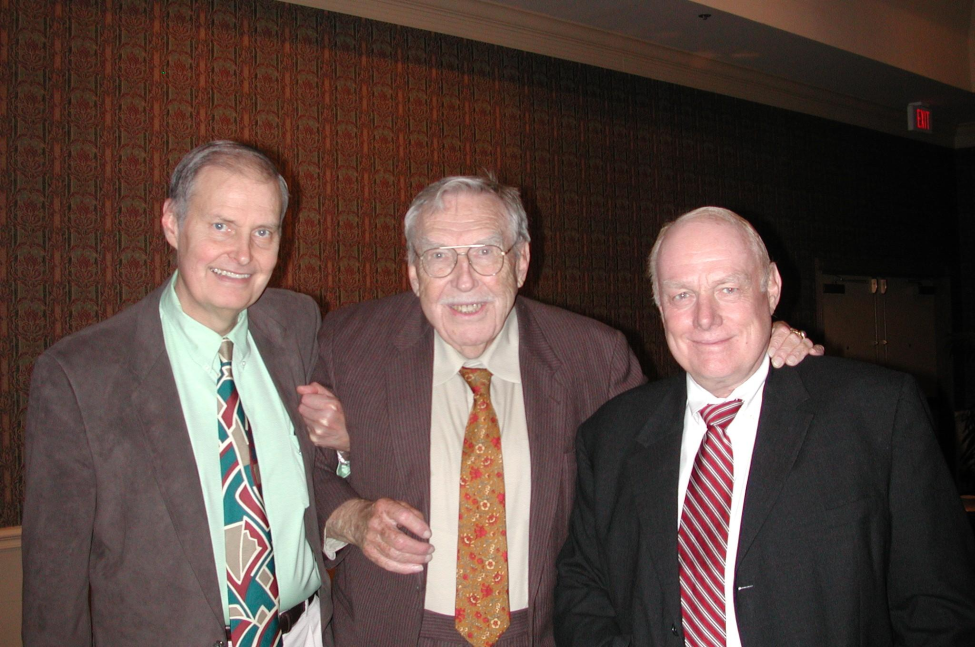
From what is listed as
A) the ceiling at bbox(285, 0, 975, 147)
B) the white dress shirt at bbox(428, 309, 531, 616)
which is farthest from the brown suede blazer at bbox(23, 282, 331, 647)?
the ceiling at bbox(285, 0, 975, 147)

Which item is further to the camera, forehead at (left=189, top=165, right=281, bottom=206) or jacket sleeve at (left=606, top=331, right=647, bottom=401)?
jacket sleeve at (left=606, top=331, right=647, bottom=401)

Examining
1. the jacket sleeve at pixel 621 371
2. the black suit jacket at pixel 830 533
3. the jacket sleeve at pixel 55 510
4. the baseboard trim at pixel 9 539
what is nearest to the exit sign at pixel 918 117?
the jacket sleeve at pixel 621 371

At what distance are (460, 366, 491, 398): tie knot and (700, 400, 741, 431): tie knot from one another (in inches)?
23.6

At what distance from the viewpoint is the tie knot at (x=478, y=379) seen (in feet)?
6.09

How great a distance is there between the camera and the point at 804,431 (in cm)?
143

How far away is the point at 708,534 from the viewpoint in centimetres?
142

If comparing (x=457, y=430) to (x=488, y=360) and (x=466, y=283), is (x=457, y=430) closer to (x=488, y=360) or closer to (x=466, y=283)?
(x=488, y=360)

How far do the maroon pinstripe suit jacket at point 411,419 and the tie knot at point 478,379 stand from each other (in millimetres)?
99

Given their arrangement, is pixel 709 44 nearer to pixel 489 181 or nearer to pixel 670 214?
pixel 670 214

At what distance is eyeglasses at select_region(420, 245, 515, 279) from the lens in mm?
1874

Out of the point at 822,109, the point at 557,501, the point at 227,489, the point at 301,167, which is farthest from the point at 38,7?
the point at 822,109

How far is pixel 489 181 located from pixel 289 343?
754mm

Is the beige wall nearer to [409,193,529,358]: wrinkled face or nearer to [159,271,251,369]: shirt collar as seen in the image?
[159,271,251,369]: shirt collar

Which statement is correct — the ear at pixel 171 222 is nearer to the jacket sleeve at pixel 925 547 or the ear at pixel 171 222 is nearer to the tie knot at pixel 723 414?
the tie knot at pixel 723 414
